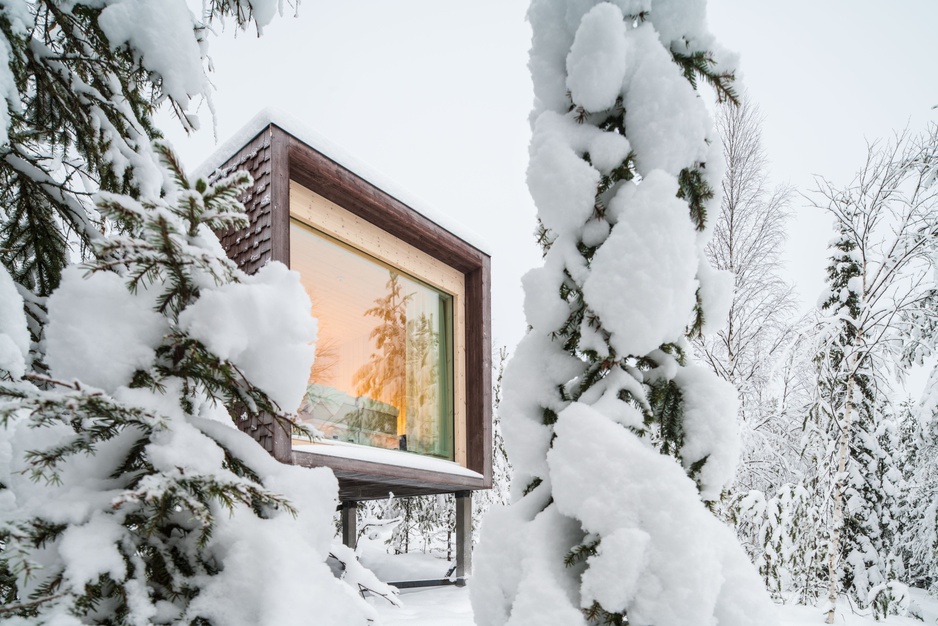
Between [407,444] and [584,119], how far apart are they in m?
5.22

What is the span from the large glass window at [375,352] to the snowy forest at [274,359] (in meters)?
3.23

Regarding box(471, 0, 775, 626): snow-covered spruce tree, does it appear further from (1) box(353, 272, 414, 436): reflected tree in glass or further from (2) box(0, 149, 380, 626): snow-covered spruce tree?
(1) box(353, 272, 414, 436): reflected tree in glass

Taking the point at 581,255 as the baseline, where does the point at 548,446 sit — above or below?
below

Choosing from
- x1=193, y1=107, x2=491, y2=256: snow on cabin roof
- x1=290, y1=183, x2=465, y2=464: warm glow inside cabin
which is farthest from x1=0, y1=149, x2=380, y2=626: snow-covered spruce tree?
x1=290, y1=183, x2=465, y2=464: warm glow inside cabin

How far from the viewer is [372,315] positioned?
6.51m

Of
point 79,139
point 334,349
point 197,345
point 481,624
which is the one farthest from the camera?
point 334,349

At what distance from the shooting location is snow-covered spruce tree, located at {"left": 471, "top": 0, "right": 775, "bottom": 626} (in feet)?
5.13

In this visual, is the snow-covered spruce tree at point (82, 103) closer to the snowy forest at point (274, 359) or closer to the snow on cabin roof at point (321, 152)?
the snowy forest at point (274, 359)

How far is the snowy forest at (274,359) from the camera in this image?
1054 mm

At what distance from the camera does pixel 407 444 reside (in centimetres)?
656

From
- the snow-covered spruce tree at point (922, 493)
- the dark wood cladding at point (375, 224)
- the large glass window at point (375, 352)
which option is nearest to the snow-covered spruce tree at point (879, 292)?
the snow-covered spruce tree at point (922, 493)

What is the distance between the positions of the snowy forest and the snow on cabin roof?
2.50 m

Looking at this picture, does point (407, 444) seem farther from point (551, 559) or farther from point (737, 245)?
point (737, 245)

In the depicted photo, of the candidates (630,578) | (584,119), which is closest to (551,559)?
(630,578)
